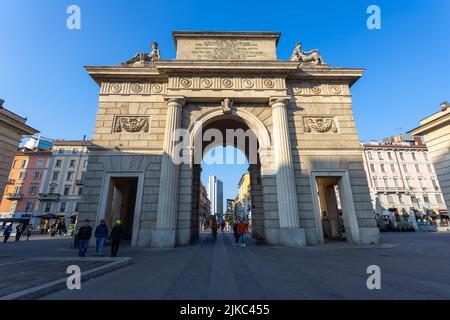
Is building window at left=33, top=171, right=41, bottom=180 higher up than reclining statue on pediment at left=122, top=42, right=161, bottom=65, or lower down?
lower down

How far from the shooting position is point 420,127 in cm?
1862

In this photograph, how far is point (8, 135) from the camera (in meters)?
17.5

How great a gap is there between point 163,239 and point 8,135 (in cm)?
1705

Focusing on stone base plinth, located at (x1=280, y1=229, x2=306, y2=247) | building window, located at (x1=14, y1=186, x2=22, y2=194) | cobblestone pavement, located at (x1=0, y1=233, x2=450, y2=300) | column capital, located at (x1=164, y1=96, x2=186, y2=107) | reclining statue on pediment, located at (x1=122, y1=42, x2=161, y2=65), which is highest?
reclining statue on pediment, located at (x1=122, y1=42, x2=161, y2=65)

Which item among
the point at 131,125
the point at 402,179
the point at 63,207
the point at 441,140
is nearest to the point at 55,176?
the point at 63,207

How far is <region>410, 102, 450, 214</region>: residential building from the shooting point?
56.5ft

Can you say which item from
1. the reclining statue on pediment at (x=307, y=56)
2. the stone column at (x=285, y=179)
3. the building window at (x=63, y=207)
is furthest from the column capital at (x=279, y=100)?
the building window at (x=63, y=207)

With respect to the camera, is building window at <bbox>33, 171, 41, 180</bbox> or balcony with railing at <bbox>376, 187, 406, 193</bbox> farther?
building window at <bbox>33, 171, 41, 180</bbox>

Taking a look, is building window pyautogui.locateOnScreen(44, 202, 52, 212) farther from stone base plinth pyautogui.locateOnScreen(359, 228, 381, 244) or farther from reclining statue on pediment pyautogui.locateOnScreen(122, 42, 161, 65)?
stone base plinth pyautogui.locateOnScreen(359, 228, 381, 244)

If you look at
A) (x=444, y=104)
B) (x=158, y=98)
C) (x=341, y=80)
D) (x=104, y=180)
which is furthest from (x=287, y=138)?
(x=444, y=104)

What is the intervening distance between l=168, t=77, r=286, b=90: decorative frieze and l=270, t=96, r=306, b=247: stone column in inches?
51.7

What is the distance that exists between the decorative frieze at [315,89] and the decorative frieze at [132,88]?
9988 millimetres

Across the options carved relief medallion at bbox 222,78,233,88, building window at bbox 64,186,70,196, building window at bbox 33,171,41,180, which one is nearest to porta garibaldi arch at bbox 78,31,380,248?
carved relief medallion at bbox 222,78,233,88

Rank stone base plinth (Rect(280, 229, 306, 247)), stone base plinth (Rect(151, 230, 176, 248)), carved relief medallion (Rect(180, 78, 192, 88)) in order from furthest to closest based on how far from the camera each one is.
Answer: carved relief medallion (Rect(180, 78, 192, 88)), stone base plinth (Rect(280, 229, 306, 247)), stone base plinth (Rect(151, 230, 176, 248))
